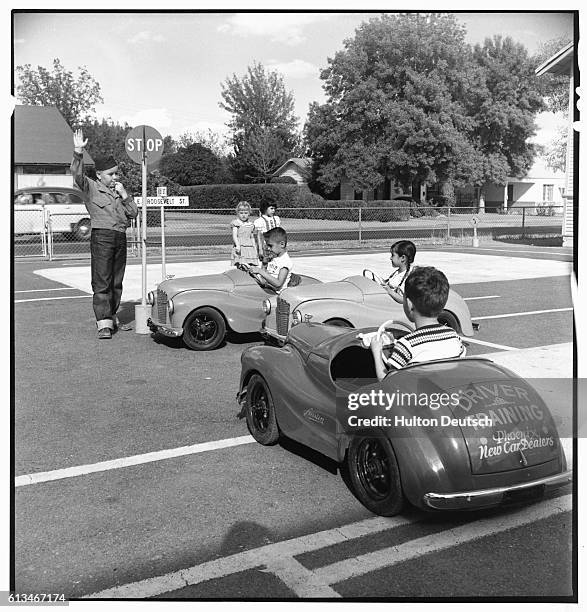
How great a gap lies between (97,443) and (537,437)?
9.41 ft

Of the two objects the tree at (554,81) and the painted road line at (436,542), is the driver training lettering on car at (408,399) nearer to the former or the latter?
the painted road line at (436,542)

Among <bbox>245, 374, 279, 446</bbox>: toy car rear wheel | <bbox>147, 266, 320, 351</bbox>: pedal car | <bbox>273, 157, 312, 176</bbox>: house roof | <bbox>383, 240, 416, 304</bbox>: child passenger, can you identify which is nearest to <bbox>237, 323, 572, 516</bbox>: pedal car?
<bbox>245, 374, 279, 446</bbox>: toy car rear wheel

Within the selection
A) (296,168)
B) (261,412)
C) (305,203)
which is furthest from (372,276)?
(305,203)

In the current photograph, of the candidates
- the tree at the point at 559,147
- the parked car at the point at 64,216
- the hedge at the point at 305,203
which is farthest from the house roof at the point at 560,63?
the parked car at the point at 64,216

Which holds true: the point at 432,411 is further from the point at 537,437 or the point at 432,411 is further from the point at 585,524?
the point at 585,524

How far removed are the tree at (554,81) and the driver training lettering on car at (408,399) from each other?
4.72 ft

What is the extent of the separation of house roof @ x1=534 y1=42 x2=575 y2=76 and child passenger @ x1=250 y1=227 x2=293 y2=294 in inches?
160

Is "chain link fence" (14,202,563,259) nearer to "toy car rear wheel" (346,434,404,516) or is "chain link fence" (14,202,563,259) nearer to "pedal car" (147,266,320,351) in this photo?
"pedal car" (147,266,320,351)

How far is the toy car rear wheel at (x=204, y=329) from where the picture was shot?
305 inches

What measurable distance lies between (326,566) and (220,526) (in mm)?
652

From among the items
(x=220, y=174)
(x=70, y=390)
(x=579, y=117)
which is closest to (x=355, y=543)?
(x=579, y=117)

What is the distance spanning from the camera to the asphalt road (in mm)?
2957

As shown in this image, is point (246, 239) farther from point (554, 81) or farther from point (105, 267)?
point (554, 81)

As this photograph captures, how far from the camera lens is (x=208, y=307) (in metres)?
7.78
